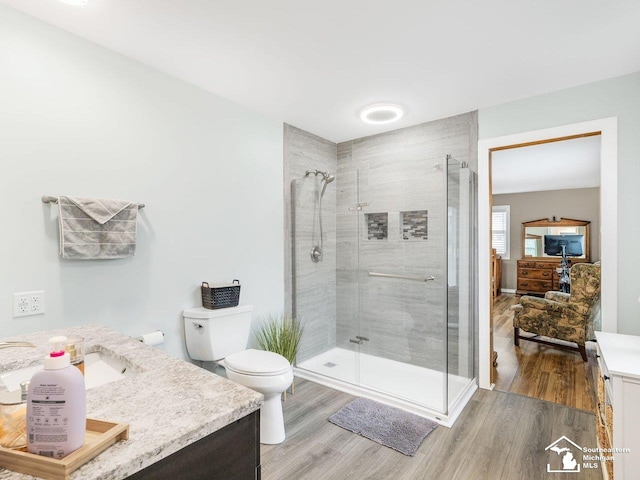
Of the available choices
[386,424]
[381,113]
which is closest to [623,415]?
[386,424]

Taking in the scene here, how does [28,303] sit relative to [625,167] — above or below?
below

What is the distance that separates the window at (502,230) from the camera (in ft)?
25.7

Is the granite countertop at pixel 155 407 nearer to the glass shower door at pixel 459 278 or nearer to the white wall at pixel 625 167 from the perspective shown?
the glass shower door at pixel 459 278

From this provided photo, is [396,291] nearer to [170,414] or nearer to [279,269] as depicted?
[279,269]

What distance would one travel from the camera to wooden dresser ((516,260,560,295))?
23.3 ft

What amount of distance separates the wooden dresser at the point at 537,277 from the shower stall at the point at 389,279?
5410 mm

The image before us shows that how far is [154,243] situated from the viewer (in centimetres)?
226

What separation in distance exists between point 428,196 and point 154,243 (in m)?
2.20

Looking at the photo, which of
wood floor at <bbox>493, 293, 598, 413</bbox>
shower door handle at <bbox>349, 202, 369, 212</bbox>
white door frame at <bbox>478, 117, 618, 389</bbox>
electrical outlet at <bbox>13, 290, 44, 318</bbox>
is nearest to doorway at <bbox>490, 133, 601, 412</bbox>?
wood floor at <bbox>493, 293, 598, 413</bbox>

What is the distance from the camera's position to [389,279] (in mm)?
3285

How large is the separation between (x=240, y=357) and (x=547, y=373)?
289 centimetres

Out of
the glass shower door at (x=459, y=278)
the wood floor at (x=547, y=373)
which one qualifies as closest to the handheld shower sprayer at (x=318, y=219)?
the glass shower door at (x=459, y=278)

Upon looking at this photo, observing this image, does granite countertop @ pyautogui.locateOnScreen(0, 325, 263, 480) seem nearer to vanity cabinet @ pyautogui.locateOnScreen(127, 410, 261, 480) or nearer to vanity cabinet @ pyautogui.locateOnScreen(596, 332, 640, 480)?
vanity cabinet @ pyautogui.locateOnScreen(127, 410, 261, 480)

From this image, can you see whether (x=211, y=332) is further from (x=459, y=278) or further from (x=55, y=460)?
(x=459, y=278)
